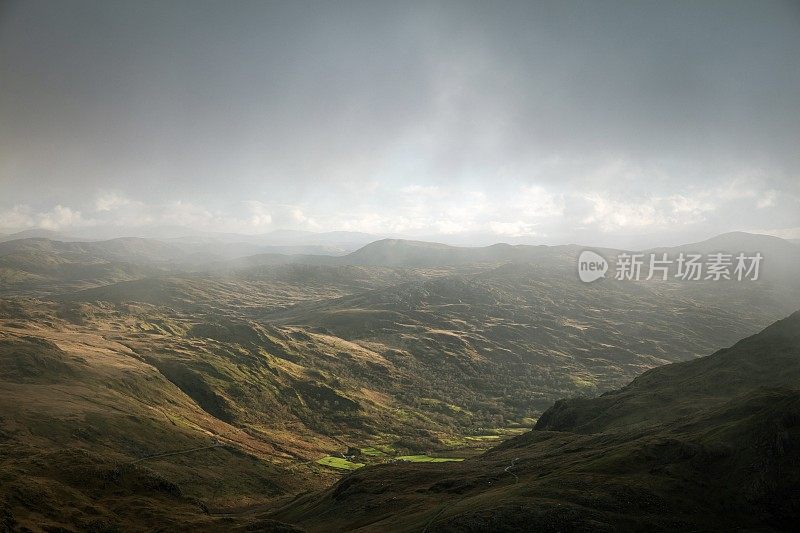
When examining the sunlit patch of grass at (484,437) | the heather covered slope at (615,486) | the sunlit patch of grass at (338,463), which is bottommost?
the sunlit patch of grass at (484,437)

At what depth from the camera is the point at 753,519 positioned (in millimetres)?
31984

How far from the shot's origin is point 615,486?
3638 cm

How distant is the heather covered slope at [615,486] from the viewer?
32562 mm

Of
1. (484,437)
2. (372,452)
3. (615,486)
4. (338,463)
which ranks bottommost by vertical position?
(484,437)

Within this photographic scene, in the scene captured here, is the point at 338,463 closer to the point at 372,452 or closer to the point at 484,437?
the point at 372,452

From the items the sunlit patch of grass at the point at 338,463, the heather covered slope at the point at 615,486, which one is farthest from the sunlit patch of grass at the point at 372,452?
the heather covered slope at the point at 615,486

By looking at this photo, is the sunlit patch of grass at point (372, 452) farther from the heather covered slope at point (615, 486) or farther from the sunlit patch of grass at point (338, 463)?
the heather covered slope at point (615, 486)

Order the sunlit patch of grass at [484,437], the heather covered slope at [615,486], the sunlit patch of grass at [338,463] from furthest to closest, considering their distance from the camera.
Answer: the sunlit patch of grass at [484,437], the sunlit patch of grass at [338,463], the heather covered slope at [615,486]

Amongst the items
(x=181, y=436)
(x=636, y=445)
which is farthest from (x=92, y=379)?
(x=636, y=445)

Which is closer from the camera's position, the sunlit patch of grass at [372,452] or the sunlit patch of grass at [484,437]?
the sunlit patch of grass at [372,452]

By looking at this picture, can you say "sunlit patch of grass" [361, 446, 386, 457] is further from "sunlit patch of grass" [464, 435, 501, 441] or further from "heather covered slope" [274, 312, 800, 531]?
"heather covered slope" [274, 312, 800, 531]

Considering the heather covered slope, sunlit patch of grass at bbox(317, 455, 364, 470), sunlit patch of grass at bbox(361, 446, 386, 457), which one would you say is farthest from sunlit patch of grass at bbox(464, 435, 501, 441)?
the heather covered slope

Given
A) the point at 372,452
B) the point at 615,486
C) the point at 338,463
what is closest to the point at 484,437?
the point at 372,452

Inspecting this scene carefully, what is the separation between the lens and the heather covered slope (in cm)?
3256
